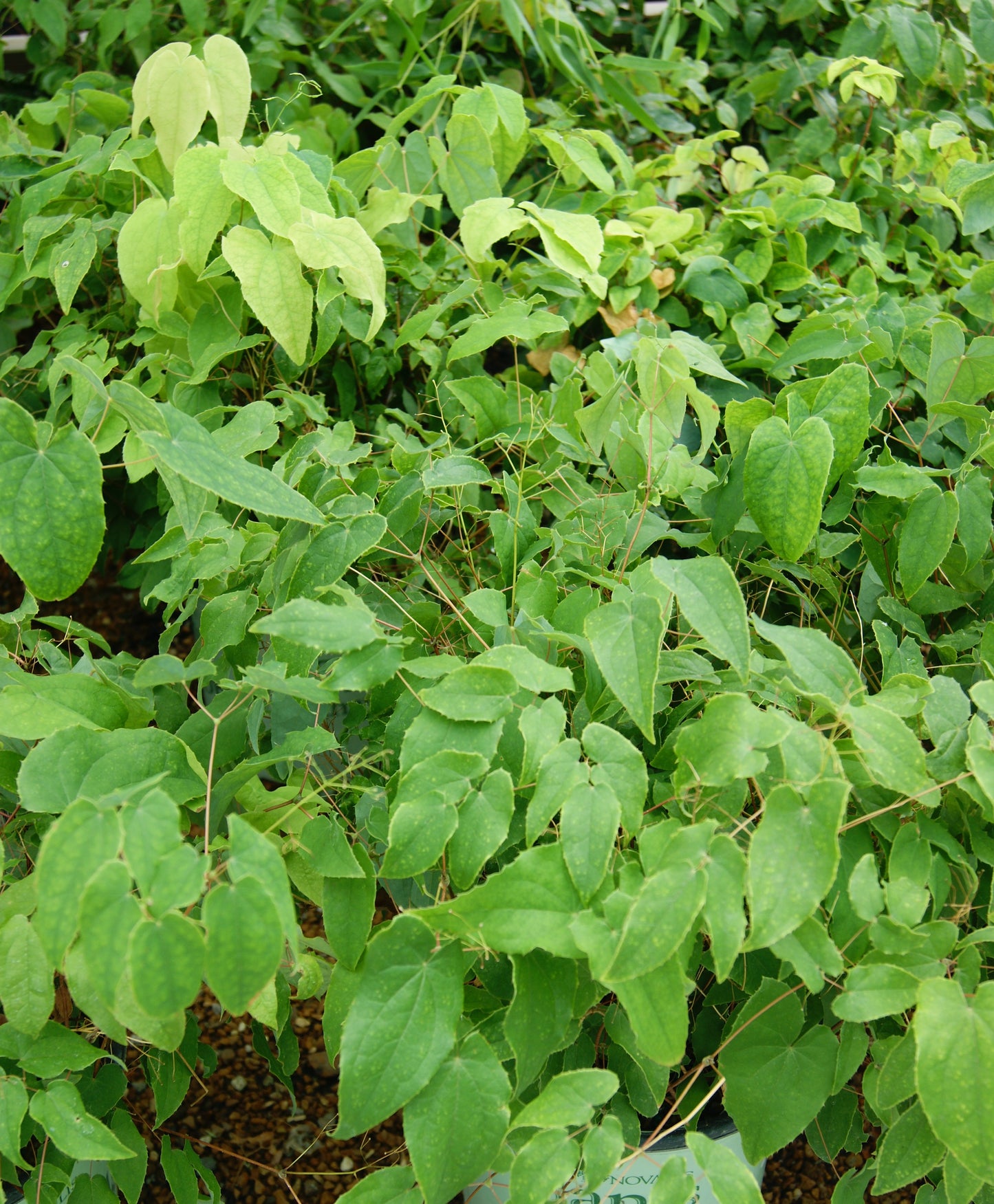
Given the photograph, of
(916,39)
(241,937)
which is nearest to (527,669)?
(241,937)

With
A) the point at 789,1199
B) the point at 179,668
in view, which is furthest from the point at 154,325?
the point at 789,1199

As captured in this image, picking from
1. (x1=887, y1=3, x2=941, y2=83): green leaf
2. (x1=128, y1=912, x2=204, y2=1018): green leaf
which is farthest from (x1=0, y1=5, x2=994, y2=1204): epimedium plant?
(x1=887, y1=3, x2=941, y2=83): green leaf

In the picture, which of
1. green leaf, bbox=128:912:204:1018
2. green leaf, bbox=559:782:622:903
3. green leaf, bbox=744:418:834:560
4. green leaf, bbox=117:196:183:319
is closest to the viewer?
green leaf, bbox=128:912:204:1018

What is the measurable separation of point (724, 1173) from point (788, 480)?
435 millimetres

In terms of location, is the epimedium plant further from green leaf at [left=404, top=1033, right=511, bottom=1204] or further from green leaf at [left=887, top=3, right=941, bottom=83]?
green leaf at [left=887, top=3, right=941, bottom=83]

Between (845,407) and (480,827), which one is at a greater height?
(845,407)

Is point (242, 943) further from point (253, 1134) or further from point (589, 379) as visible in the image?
point (253, 1134)

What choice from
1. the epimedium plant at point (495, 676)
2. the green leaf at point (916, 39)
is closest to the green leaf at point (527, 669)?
the epimedium plant at point (495, 676)

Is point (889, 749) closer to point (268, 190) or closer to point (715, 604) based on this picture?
point (715, 604)

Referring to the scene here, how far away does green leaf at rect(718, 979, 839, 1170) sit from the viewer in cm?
63

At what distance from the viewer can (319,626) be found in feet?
1.90

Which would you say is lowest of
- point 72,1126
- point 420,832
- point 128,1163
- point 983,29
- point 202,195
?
point 128,1163

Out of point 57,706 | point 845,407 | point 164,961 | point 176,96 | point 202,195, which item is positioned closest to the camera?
point 164,961

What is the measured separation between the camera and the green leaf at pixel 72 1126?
62cm
